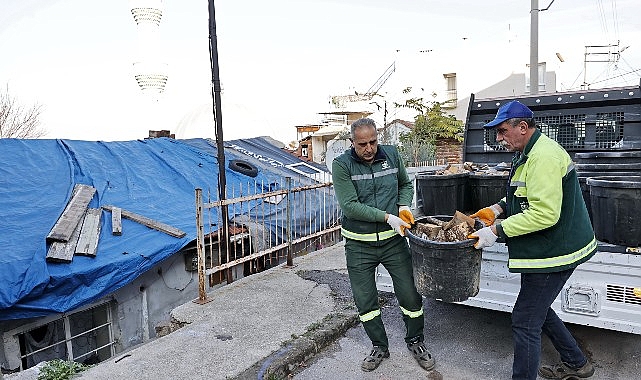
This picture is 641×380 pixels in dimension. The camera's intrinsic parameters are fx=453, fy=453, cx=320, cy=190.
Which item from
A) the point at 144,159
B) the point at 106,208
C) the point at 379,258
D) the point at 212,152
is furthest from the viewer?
the point at 212,152

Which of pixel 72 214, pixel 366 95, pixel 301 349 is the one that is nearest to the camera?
pixel 301 349

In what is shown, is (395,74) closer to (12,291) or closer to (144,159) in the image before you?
(144,159)

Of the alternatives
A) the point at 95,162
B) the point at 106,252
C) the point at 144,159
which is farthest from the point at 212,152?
the point at 106,252

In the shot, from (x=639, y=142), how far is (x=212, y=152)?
10.6 meters

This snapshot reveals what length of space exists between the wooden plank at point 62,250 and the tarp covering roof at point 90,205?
7cm

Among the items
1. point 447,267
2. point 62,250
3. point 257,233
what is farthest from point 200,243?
point 447,267

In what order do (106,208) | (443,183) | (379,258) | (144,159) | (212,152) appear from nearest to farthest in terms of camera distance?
1. (379,258)
2. (443,183)
3. (106,208)
4. (144,159)
5. (212,152)

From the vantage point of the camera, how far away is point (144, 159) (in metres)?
10.7

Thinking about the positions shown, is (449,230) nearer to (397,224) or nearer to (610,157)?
(397,224)

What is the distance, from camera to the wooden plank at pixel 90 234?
20.6ft

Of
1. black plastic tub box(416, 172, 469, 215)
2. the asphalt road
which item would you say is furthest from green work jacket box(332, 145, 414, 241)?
the asphalt road

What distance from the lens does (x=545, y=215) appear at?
8.38ft

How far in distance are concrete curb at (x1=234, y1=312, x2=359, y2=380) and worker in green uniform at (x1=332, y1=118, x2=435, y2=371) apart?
525mm

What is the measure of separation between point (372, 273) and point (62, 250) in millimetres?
4734
